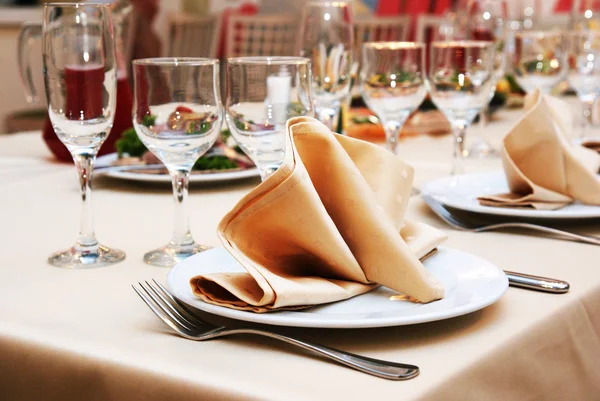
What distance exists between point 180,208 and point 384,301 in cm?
29

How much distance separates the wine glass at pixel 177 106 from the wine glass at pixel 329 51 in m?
0.40

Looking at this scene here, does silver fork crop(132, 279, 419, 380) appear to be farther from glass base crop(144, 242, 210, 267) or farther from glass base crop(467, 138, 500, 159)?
glass base crop(467, 138, 500, 159)

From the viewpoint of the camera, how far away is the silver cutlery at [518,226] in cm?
71

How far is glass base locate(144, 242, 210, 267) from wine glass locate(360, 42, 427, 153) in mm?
409

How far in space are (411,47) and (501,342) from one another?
0.63 m

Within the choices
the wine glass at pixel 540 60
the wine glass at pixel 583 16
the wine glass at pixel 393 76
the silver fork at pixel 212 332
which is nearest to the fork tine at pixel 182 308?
the silver fork at pixel 212 332

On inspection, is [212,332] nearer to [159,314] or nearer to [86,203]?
[159,314]

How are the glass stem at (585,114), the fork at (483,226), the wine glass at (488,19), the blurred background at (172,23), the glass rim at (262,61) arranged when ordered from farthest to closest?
the blurred background at (172,23), the wine glass at (488,19), the glass stem at (585,114), the fork at (483,226), the glass rim at (262,61)

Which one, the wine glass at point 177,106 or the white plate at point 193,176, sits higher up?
the wine glass at point 177,106

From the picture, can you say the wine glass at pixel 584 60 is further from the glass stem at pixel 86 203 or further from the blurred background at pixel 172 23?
the blurred background at pixel 172 23

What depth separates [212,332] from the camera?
0.59 m

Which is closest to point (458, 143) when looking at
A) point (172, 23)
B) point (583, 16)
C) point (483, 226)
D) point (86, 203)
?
point (483, 226)

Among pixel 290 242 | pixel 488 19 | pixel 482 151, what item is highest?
pixel 488 19

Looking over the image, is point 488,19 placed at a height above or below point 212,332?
above
